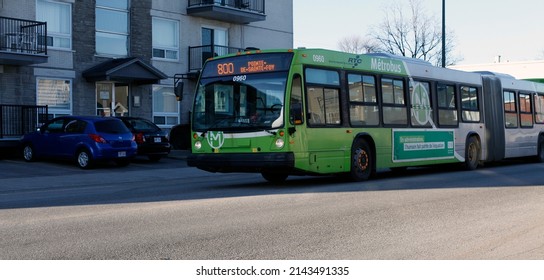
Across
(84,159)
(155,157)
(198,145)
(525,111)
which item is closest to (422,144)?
(198,145)

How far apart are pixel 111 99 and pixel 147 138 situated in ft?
16.3

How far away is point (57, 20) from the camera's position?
2703cm

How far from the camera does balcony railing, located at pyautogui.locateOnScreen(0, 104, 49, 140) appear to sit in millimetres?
25078

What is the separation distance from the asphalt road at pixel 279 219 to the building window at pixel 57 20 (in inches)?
411

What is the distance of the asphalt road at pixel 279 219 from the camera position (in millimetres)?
7984

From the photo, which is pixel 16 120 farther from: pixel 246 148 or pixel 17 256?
pixel 17 256

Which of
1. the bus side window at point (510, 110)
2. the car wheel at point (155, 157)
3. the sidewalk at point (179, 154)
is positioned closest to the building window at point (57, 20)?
the car wheel at point (155, 157)

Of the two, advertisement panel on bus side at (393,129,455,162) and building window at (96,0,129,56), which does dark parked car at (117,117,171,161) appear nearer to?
building window at (96,0,129,56)

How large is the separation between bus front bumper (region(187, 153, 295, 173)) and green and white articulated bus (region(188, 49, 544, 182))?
2 centimetres

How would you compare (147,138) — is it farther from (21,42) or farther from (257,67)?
(257,67)

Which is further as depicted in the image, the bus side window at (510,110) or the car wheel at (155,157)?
the car wheel at (155,157)

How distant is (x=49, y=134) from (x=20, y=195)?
8.56 meters

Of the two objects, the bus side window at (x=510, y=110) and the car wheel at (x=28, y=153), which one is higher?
the bus side window at (x=510, y=110)

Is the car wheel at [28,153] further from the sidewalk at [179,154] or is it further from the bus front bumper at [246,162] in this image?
the bus front bumper at [246,162]
